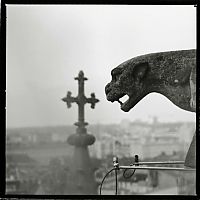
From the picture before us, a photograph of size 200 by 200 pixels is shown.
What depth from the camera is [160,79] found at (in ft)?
2.74

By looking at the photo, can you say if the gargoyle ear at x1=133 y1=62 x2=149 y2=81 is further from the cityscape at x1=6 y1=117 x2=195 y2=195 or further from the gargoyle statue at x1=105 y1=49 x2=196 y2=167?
the cityscape at x1=6 y1=117 x2=195 y2=195

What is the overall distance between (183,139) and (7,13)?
1.67ft

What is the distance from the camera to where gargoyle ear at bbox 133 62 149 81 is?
832 millimetres

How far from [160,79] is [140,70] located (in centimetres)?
5

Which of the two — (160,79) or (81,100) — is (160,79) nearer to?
(160,79)

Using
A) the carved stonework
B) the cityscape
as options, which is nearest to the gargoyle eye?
the carved stonework

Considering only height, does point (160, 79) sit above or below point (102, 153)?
above

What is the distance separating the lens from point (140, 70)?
2.74 feet

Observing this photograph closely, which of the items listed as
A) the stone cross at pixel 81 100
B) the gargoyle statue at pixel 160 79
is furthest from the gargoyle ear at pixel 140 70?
the stone cross at pixel 81 100

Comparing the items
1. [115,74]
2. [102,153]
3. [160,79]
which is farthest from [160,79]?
[102,153]

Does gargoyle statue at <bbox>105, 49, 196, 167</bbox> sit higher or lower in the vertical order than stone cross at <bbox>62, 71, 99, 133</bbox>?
A: higher

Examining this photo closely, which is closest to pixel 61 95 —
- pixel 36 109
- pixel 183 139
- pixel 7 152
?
pixel 36 109

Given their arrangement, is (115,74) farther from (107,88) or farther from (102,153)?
(102,153)
